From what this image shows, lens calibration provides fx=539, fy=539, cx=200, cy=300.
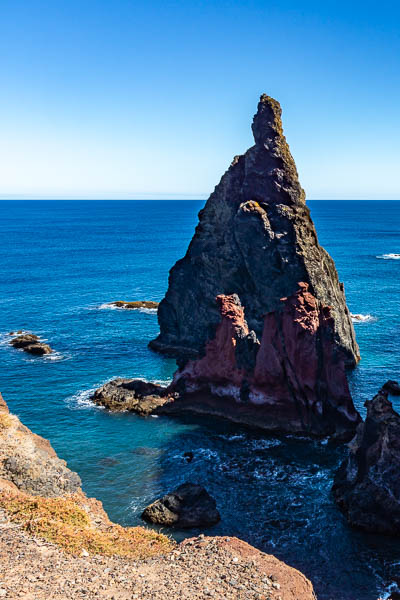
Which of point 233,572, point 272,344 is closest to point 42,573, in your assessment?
point 233,572

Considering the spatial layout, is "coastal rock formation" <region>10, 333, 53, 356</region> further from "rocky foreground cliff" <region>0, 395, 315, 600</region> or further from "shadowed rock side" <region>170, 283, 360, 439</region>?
"rocky foreground cliff" <region>0, 395, 315, 600</region>

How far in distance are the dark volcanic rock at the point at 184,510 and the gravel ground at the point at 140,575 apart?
5654 millimetres

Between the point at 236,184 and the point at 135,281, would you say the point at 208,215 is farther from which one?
the point at 135,281

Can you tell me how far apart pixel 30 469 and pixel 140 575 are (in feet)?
36.9

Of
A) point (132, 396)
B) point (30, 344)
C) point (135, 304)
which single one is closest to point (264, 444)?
point (132, 396)

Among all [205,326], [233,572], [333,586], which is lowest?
[333,586]

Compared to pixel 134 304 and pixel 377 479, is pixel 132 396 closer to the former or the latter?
pixel 377 479

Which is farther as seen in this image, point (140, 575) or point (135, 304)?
point (135, 304)

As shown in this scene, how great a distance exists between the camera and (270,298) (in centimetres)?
5291

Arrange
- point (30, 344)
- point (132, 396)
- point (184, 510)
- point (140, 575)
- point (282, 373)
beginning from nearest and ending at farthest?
point (140, 575), point (184, 510), point (282, 373), point (132, 396), point (30, 344)

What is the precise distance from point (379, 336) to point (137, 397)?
38751 millimetres

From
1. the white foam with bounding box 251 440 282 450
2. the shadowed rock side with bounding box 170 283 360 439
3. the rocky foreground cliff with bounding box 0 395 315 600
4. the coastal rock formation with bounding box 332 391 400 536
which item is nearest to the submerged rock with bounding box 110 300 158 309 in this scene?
the shadowed rock side with bounding box 170 283 360 439

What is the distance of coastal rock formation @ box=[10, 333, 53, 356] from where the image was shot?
72.6 meters

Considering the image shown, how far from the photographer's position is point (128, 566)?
2748 centimetres
